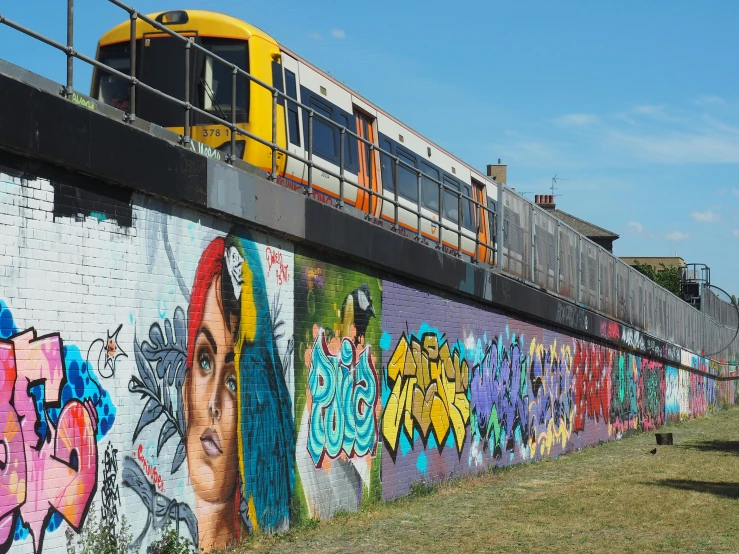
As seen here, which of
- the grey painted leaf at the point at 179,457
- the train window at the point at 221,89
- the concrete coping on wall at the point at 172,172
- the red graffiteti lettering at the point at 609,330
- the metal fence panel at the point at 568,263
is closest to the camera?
the concrete coping on wall at the point at 172,172

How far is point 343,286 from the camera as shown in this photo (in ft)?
41.5

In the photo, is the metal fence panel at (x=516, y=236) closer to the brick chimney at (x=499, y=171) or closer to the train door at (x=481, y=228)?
the train door at (x=481, y=228)

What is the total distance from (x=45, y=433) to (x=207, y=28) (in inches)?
340

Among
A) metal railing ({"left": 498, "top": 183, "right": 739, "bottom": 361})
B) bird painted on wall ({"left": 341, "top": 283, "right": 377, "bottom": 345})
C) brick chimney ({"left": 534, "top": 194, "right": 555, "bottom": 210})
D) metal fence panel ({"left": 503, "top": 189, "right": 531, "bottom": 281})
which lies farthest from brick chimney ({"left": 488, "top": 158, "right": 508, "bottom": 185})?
bird painted on wall ({"left": 341, "top": 283, "right": 377, "bottom": 345})

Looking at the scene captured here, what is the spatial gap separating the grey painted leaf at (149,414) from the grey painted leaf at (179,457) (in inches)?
17.4

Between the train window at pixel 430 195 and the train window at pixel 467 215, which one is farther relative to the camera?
the train window at pixel 467 215

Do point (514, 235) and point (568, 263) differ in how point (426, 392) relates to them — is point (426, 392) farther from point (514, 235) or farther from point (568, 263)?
point (568, 263)

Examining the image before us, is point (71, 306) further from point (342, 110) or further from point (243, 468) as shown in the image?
point (342, 110)

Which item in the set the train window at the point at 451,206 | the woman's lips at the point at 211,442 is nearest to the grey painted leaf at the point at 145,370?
the woman's lips at the point at 211,442

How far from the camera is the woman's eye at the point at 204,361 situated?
9.56m

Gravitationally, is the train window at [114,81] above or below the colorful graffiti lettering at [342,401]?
above

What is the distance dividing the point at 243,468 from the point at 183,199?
2.82 meters

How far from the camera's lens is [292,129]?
14172 mm

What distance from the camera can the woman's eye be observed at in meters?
9.56
